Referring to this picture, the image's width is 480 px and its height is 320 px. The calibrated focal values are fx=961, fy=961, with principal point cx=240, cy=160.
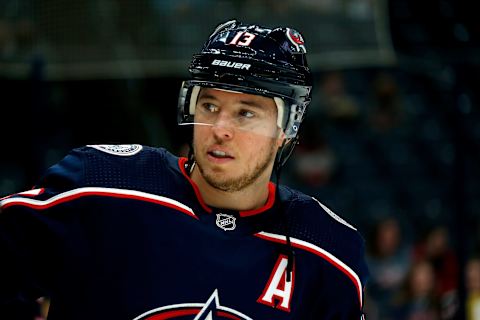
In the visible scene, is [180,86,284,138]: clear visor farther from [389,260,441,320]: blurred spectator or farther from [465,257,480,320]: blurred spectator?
[389,260,441,320]: blurred spectator

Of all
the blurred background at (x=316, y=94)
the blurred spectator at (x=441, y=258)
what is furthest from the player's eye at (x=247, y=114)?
the blurred spectator at (x=441, y=258)

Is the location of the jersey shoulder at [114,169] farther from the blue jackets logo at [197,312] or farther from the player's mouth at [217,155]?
the blue jackets logo at [197,312]

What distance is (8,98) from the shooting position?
4.58 meters

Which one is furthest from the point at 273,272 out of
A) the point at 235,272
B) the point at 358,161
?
the point at 358,161

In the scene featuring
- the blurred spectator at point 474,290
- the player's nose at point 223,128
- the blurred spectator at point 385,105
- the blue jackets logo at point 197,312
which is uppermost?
the player's nose at point 223,128

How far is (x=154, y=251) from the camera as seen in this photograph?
1965 millimetres

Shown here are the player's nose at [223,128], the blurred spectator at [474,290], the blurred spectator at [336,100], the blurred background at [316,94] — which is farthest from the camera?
the blurred spectator at [336,100]

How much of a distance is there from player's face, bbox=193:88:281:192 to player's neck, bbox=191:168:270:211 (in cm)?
3

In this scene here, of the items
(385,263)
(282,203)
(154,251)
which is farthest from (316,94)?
(154,251)

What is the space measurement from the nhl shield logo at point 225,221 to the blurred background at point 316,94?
1.15m

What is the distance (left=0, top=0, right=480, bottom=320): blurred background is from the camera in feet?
11.9

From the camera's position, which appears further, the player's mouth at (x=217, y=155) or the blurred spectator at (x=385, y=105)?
the blurred spectator at (x=385, y=105)

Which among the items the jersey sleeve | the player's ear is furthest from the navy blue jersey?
the player's ear

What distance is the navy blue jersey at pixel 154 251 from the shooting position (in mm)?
1906
